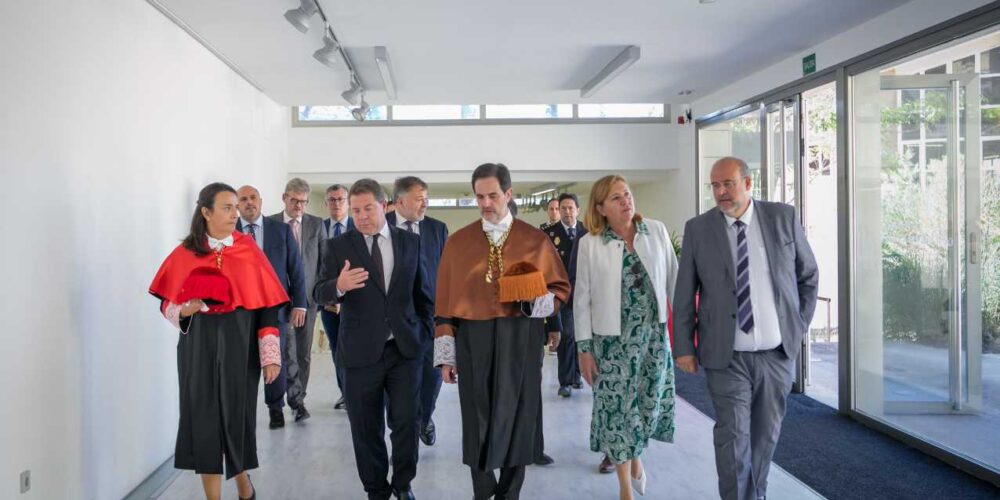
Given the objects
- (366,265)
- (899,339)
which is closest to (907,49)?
(899,339)

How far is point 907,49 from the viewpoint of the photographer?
15.1 feet

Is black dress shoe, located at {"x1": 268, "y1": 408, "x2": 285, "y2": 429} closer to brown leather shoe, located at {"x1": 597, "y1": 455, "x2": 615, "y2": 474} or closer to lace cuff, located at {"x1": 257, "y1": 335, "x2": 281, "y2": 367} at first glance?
lace cuff, located at {"x1": 257, "y1": 335, "x2": 281, "y2": 367}

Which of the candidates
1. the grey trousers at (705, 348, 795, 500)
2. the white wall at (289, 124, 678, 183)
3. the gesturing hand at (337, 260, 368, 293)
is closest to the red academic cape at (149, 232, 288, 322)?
the gesturing hand at (337, 260, 368, 293)

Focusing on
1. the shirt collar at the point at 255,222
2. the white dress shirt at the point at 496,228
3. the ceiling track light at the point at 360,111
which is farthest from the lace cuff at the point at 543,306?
the ceiling track light at the point at 360,111

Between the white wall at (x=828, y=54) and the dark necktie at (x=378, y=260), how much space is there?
12.4 ft

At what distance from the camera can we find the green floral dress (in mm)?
3361

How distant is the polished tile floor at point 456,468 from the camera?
383 centimetres

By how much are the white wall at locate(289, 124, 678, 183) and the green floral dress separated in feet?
18.6

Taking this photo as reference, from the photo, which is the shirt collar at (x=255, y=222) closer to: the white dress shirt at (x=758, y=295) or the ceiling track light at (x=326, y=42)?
the ceiling track light at (x=326, y=42)

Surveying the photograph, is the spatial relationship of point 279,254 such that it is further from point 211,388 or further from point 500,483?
point 500,483

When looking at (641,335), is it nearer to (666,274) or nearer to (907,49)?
(666,274)

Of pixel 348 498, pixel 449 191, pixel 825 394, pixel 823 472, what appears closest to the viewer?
pixel 348 498

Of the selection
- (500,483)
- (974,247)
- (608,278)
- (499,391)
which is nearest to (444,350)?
(499,391)

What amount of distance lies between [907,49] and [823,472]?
9.58 feet
